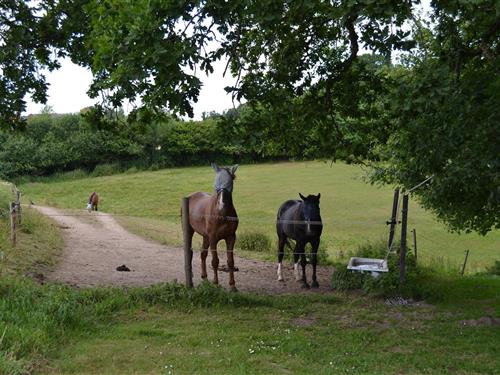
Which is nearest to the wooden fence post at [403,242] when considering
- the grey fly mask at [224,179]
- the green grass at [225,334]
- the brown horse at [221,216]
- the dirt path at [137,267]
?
the green grass at [225,334]

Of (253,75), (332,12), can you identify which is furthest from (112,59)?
(253,75)

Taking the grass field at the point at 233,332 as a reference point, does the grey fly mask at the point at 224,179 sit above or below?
above

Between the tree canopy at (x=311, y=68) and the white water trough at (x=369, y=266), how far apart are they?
74.1 inches

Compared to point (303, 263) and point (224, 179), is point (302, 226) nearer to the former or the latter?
point (303, 263)

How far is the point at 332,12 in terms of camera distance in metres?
6.04

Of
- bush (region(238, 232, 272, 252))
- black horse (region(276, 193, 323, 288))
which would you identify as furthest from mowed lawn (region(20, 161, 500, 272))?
black horse (region(276, 193, 323, 288))

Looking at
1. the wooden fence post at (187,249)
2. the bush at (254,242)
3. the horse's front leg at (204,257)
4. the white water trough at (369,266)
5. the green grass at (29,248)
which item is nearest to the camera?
the wooden fence post at (187,249)

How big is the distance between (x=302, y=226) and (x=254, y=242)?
23.7 ft

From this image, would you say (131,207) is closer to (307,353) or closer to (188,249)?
(188,249)

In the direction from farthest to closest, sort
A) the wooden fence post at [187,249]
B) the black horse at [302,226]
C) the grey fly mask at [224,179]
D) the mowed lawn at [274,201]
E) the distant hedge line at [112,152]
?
the distant hedge line at [112,152] → the mowed lawn at [274,201] → the black horse at [302,226] → the grey fly mask at [224,179] → the wooden fence post at [187,249]

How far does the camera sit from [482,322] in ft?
27.2

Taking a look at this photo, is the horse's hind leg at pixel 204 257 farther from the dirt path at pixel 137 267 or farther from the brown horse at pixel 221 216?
the brown horse at pixel 221 216

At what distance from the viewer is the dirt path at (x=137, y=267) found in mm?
11252

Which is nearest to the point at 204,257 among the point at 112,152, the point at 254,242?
the point at 254,242
